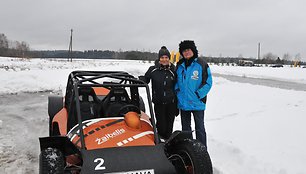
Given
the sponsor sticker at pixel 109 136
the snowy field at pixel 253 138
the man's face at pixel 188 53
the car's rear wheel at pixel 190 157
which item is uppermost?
the man's face at pixel 188 53

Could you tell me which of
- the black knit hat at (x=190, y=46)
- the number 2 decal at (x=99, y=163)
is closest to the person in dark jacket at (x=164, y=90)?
the black knit hat at (x=190, y=46)

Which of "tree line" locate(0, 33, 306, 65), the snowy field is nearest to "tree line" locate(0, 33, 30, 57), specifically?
"tree line" locate(0, 33, 306, 65)

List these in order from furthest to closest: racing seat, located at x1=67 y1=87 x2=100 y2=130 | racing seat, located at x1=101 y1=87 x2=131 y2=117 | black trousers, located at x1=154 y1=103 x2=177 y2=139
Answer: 1. black trousers, located at x1=154 y1=103 x2=177 y2=139
2. racing seat, located at x1=101 y1=87 x2=131 y2=117
3. racing seat, located at x1=67 y1=87 x2=100 y2=130

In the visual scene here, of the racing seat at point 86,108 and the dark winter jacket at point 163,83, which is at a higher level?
the dark winter jacket at point 163,83

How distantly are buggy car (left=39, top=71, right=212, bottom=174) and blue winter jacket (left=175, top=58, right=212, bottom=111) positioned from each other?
0.81m

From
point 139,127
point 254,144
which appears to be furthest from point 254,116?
point 139,127

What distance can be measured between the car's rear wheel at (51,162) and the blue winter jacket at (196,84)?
7.26 ft

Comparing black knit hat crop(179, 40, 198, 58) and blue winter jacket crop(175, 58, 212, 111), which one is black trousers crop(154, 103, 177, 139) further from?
black knit hat crop(179, 40, 198, 58)

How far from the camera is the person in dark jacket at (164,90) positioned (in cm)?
484

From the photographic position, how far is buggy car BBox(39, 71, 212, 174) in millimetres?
2986

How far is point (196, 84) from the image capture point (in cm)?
457

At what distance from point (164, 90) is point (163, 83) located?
0.12m

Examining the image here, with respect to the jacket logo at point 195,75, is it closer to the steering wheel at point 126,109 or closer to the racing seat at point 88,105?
the steering wheel at point 126,109

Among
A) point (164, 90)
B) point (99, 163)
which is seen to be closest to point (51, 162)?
point (99, 163)
